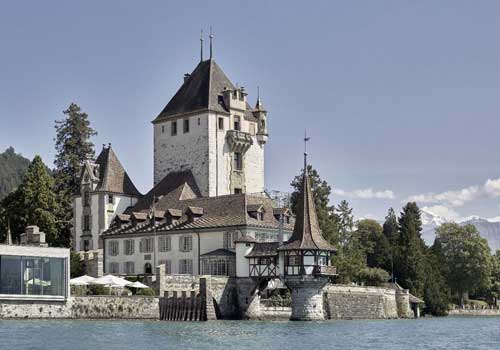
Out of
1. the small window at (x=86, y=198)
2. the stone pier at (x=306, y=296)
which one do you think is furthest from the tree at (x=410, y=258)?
the small window at (x=86, y=198)

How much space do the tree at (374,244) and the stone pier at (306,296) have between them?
36517mm

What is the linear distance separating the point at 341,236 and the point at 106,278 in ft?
121

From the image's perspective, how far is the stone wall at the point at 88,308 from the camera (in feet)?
197

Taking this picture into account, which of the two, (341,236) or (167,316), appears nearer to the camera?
(167,316)

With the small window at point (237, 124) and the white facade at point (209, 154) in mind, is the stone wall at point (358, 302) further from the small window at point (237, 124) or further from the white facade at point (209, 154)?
the small window at point (237, 124)

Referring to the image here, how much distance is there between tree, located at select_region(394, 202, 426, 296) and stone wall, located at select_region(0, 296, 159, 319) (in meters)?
38.1

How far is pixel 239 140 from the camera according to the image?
8812 cm

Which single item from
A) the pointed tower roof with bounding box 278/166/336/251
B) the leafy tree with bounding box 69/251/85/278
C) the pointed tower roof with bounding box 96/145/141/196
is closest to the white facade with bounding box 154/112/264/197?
the pointed tower roof with bounding box 96/145/141/196

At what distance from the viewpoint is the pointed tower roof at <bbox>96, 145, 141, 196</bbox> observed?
87625mm

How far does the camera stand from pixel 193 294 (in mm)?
68188

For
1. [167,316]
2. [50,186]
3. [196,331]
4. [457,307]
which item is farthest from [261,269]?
[457,307]

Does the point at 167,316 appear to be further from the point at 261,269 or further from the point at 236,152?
the point at 236,152

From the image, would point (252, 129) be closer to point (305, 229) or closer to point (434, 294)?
point (305, 229)

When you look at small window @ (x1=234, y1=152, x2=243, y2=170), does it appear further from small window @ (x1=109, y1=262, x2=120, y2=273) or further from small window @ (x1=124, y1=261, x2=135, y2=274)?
small window @ (x1=109, y1=262, x2=120, y2=273)
